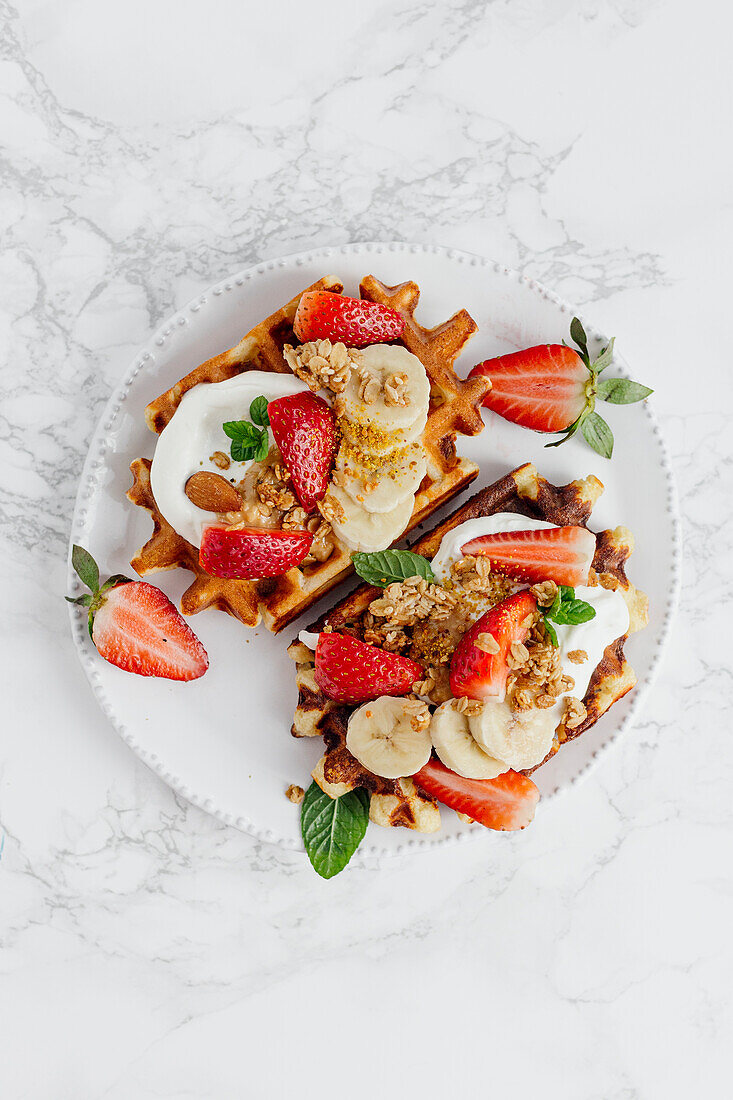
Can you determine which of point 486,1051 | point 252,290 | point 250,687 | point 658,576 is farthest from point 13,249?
point 486,1051

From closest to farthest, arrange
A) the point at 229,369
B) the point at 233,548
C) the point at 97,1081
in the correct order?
1. the point at 233,548
2. the point at 229,369
3. the point at 97,1081

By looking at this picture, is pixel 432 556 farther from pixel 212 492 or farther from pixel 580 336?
pixel 580 336

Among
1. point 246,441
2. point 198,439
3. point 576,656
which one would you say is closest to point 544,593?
point 576,656

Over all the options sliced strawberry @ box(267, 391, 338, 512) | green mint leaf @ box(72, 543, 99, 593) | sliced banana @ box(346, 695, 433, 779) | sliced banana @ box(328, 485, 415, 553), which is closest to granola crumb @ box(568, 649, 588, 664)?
sliced banana @ box(346, 695, 433, 779)

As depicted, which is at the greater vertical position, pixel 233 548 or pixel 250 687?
pixel 233 548

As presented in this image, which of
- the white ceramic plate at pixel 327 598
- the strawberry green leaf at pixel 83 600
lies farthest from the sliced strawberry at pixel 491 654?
the strawberry green leaf at pixel 83 600

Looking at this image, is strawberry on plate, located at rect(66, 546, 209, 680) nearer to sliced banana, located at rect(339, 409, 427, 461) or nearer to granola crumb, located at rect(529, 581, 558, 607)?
sliced banana, located at rect(339, 409, 427, 461)

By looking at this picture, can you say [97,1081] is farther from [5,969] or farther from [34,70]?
[34,70]
